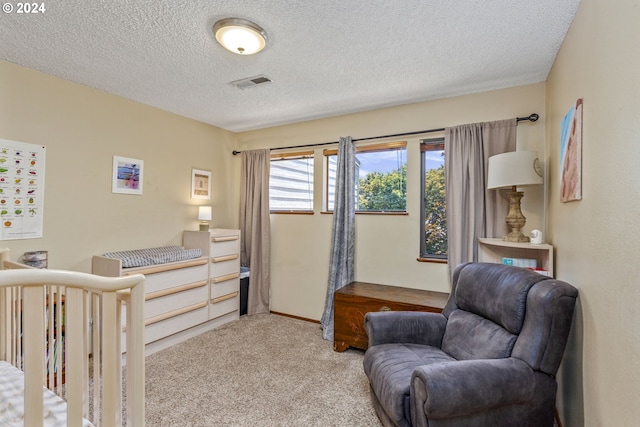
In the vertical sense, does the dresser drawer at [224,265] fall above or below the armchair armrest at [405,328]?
above

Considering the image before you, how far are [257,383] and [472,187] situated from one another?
235cm

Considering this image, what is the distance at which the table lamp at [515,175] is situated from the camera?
219 cm

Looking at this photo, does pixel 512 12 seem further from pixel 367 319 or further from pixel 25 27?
pixel 25 27

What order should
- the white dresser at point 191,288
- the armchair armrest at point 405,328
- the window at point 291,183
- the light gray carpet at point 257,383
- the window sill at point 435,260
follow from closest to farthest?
the light gray carpet at point 257,383, the armchair armrest at point 405,328, the white dresser at point 191,288, the window sill at point 435,260, the window at point 291,183

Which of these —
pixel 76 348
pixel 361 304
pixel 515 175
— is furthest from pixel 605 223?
pixel 76 348

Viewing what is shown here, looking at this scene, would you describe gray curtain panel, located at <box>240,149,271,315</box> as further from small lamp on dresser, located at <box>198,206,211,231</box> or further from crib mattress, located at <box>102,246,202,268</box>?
crib mattress, located at <box>102,246,202,268</box>

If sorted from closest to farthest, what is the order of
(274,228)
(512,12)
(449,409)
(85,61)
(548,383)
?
1. (449,409)
2. (548,383)
3. (512,12)
4. (85,61)
5. (274,228)

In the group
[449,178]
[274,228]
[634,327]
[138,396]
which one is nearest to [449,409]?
[634,327]

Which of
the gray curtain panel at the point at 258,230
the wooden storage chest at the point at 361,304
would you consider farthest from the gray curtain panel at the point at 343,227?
the gray curtain panel at the point at 258,230

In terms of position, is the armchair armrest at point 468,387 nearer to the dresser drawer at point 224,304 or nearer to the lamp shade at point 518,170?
the lamp shade at point 518,170

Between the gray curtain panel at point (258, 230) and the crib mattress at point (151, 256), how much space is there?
75 centimetres

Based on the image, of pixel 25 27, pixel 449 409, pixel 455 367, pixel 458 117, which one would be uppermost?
pixel 25 27

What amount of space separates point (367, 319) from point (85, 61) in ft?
9.17

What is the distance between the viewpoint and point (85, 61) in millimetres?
2297
